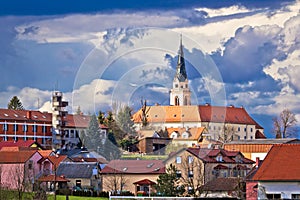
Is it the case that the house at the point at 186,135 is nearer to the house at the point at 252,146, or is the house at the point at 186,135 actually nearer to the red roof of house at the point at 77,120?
the house at the point at 252,146

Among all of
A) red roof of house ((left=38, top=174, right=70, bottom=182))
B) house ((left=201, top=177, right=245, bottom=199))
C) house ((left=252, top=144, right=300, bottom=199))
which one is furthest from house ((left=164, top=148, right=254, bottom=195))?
house ((left=252, top=144, right=300, bottom=199))

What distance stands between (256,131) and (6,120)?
189 ft

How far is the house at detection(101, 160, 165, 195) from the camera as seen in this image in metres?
68.3

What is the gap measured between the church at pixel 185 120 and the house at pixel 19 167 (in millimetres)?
11666

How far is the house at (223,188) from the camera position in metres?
54.7

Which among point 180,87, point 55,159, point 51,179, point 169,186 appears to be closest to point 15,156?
point 51,179

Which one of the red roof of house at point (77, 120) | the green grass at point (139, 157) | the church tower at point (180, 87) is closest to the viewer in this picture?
the church tower at point (180, 87)

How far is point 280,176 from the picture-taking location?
49125 mm

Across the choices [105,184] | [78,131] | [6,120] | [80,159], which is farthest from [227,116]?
[105,184]

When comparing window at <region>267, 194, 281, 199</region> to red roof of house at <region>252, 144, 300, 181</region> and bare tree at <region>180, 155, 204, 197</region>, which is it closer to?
red roof of house at <region>252, 144, 300, 181</region>

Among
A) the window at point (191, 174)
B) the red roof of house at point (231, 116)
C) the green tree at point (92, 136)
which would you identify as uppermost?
the red roof of house at point (231, 116)

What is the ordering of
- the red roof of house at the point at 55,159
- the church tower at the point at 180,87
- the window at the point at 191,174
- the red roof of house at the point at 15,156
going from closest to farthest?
the window at the point at 191,174, the red roof of house at the point at 15,156, the red roof of house at the point at 55,159, the church tower at the point at 180,87

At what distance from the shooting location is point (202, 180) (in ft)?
221

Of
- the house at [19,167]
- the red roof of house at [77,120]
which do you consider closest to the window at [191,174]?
the house at [19,167]
